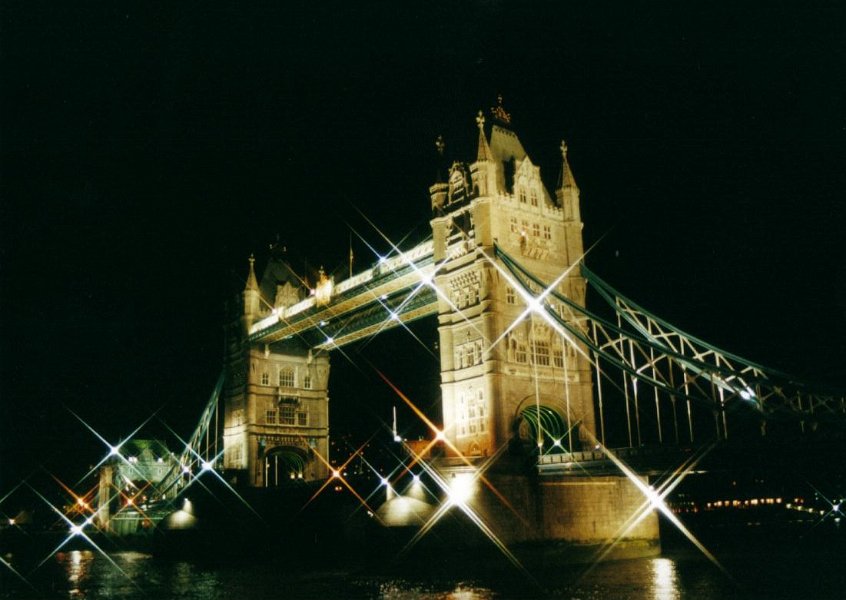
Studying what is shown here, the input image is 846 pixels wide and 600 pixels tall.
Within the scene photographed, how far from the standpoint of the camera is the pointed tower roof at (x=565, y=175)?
1617 inches

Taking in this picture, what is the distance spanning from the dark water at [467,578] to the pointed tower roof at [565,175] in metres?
17.0

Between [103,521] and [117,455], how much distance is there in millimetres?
5112

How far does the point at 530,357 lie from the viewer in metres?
37.8

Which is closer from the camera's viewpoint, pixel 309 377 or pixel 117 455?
pixel 309 377

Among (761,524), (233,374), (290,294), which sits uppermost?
(290,294)

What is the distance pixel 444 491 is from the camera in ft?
105

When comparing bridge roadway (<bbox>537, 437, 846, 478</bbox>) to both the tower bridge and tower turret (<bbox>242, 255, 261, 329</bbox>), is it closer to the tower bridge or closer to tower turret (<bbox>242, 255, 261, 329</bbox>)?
the tower bridge

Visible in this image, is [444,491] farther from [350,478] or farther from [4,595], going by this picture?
[4,595]

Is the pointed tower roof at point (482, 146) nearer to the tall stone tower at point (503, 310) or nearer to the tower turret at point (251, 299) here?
the tall stone tower at point (503, 310)

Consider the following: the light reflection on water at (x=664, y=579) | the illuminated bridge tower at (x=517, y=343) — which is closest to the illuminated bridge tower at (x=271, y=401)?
the illuminated bridge tower at (x=517, y=343)

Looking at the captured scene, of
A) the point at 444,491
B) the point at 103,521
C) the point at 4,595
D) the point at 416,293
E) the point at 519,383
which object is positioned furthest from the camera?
the point at 103,521

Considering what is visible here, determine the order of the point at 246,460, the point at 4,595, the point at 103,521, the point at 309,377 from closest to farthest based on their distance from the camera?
1. the point at 4,595
2. the point at 246,460
3. the point at 309,377
4. the point at 103,521

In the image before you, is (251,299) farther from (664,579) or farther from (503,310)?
(664,579)

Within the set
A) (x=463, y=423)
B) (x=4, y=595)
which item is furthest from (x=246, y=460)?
(x=4, y=595)
